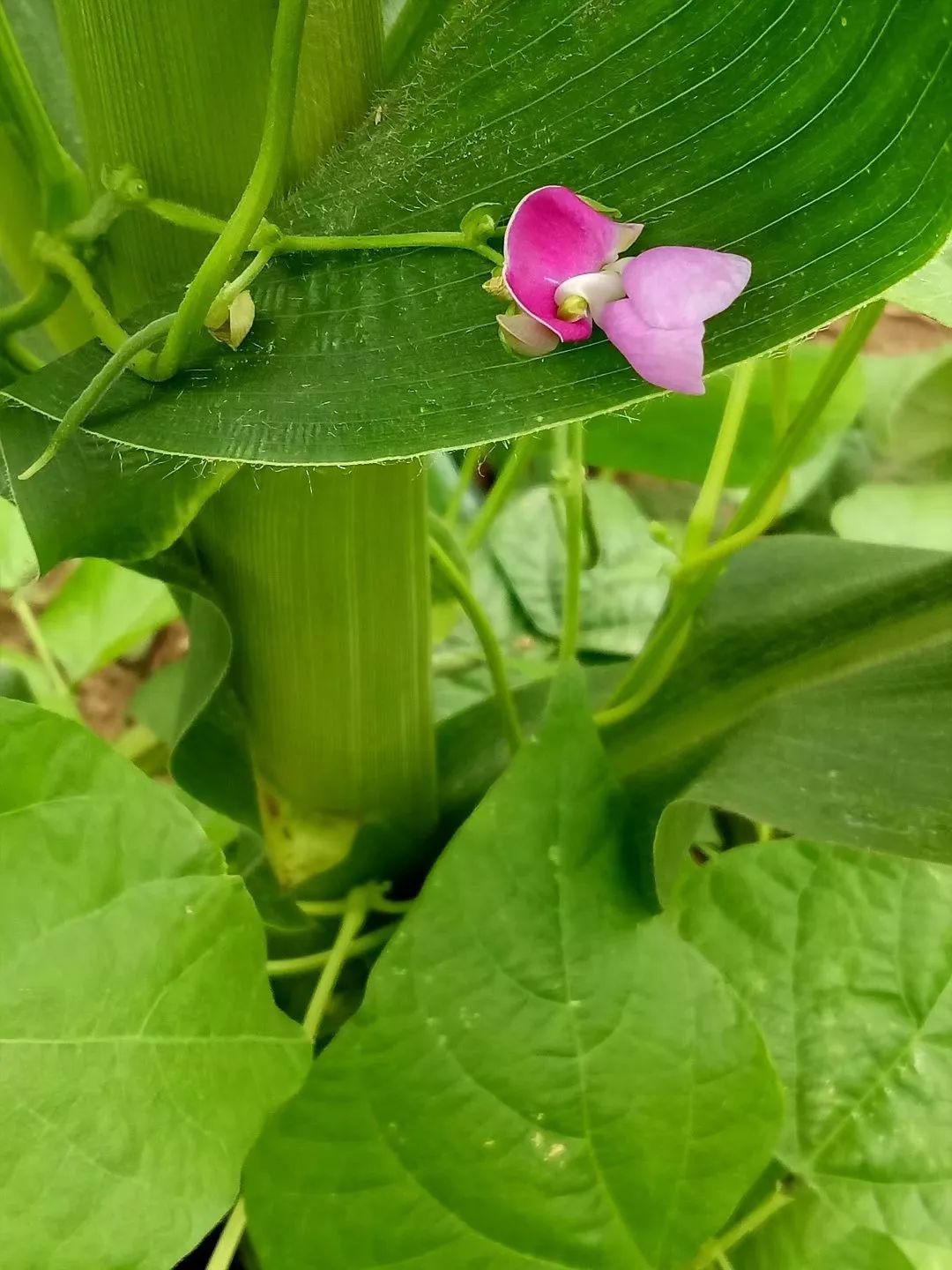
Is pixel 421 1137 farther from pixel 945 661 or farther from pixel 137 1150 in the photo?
pixel 945 661

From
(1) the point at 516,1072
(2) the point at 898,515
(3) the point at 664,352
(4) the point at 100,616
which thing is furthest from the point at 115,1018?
(2) the point at 898,515

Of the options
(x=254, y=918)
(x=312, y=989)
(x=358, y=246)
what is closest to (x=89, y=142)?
(x=358, y=246)

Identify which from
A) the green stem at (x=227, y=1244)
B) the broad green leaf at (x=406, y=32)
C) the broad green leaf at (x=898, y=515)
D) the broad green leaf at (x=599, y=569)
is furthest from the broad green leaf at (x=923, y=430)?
the green stem at (x=227, y=1244)

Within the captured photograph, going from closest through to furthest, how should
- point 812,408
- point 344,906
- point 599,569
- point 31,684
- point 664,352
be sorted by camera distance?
1. point 664,352
2. point 812,408
3. point 344,906
4. point 31,684
5. point 599,569

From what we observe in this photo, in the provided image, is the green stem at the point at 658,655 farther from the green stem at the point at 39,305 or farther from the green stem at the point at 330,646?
the green stem at the point at 39,305

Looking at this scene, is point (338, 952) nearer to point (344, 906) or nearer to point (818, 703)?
point (344, 906)

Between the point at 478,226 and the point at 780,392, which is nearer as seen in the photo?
the point at 478,226

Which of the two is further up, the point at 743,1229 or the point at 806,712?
the point at 806,712
